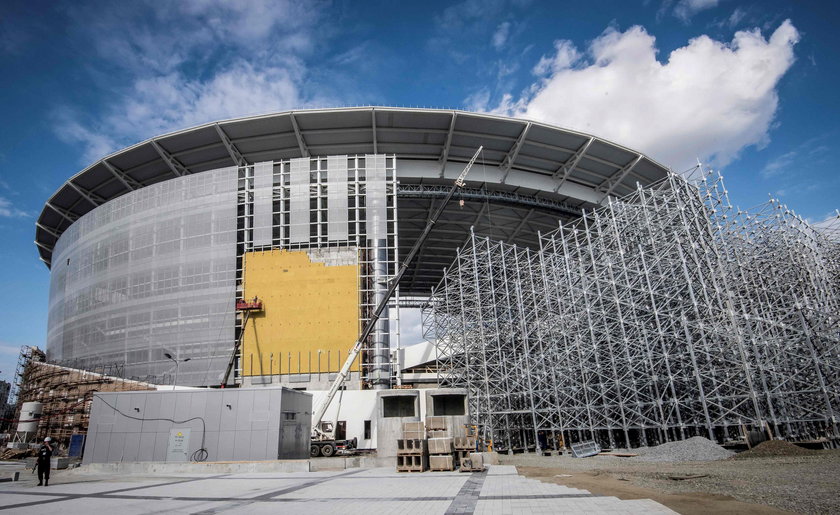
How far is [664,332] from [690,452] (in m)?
5.24

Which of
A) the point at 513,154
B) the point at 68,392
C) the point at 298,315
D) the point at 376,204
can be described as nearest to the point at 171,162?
the point at 298,315

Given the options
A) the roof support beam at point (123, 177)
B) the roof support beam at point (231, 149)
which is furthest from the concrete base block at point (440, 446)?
the roof support beam at point (123, 177)

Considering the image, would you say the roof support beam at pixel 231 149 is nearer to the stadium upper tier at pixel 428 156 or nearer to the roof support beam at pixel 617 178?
the stadium upper tier at pixel 428 156

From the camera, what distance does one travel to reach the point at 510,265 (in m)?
31.3

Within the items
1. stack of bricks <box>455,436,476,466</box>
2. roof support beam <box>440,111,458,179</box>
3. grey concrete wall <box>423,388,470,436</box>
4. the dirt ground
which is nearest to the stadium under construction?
roof support beam <box>440,111,458,179</box>

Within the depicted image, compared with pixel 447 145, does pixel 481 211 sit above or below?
below

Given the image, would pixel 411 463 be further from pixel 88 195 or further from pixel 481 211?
pixel 88 195

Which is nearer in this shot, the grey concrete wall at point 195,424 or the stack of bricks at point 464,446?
the stack of bricks at point 464,446

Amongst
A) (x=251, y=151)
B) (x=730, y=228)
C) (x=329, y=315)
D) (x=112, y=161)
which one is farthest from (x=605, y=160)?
(x=112, y=161)

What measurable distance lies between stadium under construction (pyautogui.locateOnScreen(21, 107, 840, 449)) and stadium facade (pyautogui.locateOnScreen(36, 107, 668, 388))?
0.14m

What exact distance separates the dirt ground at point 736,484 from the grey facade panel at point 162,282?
981 inches

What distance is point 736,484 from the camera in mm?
9828

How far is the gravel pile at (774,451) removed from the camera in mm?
15312

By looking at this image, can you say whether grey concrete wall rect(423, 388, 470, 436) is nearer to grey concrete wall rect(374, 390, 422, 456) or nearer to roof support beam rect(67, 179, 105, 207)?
grey concrete wall rect(374, 390, 422, 456)
